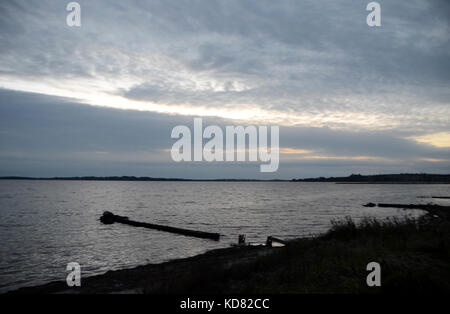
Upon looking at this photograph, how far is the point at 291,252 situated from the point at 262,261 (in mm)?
2045

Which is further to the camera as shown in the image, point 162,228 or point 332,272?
point 162,228

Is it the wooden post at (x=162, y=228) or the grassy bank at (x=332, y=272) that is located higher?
the grassy bank at (x=332, y=272)

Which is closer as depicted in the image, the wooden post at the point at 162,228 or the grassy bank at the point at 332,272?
the grassy bank at the point at 332,272

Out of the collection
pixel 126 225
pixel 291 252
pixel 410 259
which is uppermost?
pixel 410 259

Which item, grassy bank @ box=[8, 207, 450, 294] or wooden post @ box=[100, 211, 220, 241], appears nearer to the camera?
grassy bank @ box=[8, 207, 450, 294]

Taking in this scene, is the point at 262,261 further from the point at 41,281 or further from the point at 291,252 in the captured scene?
the point at 41,281

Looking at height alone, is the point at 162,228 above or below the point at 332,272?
below

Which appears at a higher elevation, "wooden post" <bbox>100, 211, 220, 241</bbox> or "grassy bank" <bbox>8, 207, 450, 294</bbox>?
"grassy bank" <bbox>8, 207, 450, 294</bbox>

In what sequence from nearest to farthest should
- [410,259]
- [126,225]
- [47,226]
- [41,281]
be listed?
[410,259], [41,281], [47,226], [126,225]

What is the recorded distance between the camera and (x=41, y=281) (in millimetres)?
15773
